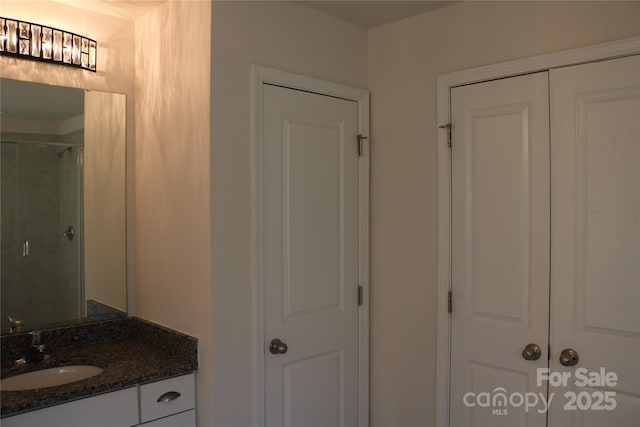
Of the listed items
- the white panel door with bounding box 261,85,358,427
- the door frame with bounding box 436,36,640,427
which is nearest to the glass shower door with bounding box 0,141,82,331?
the white panel door with bounding box 261,85,358,427

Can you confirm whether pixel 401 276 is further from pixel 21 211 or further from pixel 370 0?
pixel 21 211

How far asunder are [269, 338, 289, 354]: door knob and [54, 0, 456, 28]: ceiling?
5.04 feet

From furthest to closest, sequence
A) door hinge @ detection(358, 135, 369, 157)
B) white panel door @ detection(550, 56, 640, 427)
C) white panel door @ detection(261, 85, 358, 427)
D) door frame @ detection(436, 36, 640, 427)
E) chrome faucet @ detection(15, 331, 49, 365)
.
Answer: door hinge @ detection(358, 135, 369, 157) < door frame @ detection(436, 36, 640, 427) < white panel door @ detection(261, 85, 358, 427) < chrome faucet @ detection(15, 331, 49, 365) < white panel door @ detection(550, 56, 640, 427)

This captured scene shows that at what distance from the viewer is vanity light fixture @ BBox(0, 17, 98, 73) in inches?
84.3

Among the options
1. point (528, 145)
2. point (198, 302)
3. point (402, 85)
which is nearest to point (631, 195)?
point (528, 145)

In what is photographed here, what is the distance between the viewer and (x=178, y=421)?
2098mm

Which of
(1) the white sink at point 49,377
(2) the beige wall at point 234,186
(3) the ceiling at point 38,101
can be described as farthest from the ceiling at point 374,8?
(1) the white sink at point 49,377

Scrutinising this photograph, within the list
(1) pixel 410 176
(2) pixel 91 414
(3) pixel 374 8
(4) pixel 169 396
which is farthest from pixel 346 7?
(2) pixel 91 414

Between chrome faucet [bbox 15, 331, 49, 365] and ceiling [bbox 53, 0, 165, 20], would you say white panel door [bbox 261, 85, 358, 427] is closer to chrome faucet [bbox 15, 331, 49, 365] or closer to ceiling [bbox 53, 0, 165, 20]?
ceiling [bbox 53, 0, 165, 20]

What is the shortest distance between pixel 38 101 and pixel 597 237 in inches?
94.4

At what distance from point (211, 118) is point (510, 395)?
172 centimetres

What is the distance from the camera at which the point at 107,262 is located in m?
2.48

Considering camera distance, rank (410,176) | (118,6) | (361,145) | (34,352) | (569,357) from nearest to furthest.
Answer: (569,357)
(34,352)
(118,6)
(410,176)
(361,145)

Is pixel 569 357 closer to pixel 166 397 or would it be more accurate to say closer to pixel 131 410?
pixel 166 397
